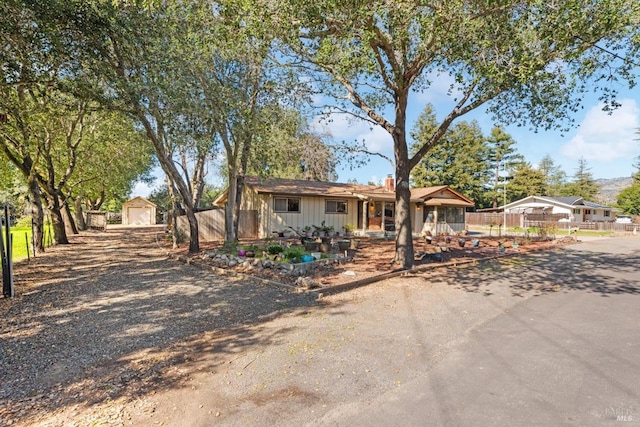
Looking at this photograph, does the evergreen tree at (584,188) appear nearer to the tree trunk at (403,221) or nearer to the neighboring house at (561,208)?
the neighboring house at (561,208)

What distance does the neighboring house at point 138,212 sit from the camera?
4231 cm

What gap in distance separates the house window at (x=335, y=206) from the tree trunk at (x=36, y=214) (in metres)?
13.4

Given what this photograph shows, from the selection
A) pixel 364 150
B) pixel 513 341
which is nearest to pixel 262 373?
pixel 513 341

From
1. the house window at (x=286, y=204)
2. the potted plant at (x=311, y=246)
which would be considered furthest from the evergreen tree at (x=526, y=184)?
the potted plant at (x=311, y=246)

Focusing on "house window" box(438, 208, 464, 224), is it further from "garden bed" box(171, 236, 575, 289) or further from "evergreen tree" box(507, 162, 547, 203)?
"evergreen tree" box(507, 162, 547, 203)

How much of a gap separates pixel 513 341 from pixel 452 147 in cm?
3869

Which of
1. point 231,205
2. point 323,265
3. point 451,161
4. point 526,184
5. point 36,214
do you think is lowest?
point 323,265

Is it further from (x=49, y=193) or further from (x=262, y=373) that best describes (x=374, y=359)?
(x=49, y=193)

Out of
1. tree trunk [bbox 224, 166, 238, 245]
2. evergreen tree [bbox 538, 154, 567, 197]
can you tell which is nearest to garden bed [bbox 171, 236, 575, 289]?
tree trunk [bbox 224, 166, 238, 245]

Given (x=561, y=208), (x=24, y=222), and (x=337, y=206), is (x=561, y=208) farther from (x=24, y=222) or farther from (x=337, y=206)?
(x=24, y=222)

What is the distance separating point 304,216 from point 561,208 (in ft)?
103

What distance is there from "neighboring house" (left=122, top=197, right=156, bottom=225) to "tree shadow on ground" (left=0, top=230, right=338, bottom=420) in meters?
36.6

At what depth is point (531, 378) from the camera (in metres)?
3.48

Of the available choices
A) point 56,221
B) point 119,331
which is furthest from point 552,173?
point 119,331
